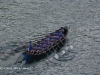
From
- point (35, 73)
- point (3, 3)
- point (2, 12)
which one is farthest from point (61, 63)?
point (3, 3)

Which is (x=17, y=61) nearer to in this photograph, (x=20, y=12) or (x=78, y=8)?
(x=20, y=12)

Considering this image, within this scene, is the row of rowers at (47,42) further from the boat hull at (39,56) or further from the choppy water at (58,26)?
the choppy water at (58,26)

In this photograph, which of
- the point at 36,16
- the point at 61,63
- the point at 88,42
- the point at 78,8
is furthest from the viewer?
the point at 78,8

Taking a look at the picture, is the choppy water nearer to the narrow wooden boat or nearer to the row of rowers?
the narrow wooden boat

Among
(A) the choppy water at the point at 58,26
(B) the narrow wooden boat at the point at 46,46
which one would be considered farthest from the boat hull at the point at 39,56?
(A) the choppy water at the point at 58,26

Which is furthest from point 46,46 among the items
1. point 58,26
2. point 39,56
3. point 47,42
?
point 58,26

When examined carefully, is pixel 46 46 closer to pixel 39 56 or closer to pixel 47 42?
pixel 47 42

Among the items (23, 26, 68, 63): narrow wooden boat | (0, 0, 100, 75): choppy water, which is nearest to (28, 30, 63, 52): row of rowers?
(23, 26, 68, 63): narrow wooden boat
